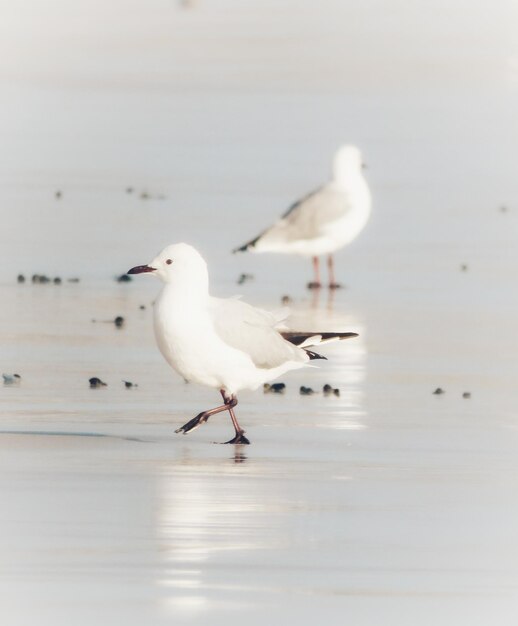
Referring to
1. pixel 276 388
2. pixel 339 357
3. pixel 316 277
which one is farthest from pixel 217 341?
pixel 316 277

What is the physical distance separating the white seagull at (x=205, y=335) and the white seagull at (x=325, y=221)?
8.39m

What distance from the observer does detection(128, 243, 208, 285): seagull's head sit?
1284 centimetres

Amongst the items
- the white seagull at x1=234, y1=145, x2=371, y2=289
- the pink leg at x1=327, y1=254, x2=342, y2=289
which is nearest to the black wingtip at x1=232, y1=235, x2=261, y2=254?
the white seagull at x1=234, y1=145, x2=371, y2=289

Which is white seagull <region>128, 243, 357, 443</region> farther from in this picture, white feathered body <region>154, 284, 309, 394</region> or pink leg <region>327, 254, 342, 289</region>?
pink leg <region>327, 254, 342, 289</region>

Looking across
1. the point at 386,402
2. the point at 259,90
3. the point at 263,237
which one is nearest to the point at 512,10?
the point at 259,90

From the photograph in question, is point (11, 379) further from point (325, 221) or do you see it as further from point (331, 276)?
point (325, 221)

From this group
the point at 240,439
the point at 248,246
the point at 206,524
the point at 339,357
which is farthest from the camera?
the point at 248,246

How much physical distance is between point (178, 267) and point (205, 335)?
397mm

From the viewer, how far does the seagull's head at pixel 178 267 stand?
12.8m

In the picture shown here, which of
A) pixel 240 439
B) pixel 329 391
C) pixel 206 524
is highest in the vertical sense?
pixel 329 391

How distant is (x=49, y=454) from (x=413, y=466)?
1.81 metres

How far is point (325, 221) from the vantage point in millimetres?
22703

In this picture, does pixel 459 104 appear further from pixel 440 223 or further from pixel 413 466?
pixel 413 466

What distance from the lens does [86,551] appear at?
979 cm
